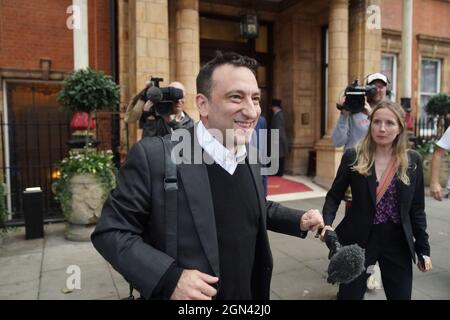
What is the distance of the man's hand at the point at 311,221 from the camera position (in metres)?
1.91

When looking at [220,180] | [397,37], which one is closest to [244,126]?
[220,180]

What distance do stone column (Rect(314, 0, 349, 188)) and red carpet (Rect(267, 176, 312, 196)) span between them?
0.62 meters

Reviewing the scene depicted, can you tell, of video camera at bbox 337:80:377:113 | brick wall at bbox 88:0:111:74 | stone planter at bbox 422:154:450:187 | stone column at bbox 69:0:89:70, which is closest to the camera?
video camera at bbox 337:80:377:113

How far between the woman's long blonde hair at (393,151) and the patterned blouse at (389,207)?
11cm

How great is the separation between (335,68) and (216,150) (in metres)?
8.14

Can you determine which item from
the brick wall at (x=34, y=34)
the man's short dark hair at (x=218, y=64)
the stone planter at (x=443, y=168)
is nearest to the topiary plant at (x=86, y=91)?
the brick wall at (x=34, y=34)

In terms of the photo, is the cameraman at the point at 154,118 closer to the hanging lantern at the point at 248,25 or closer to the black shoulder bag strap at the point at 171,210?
the black shoulder bag strap at the point at 171,210

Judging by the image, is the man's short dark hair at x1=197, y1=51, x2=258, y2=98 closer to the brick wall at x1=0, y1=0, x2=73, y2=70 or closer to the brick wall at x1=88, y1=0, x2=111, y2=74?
the brick wall at x1=88, y1=0, x2=111, y2=74

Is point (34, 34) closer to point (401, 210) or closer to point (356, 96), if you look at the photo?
point (356, 96)

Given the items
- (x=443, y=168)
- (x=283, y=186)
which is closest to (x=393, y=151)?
(x=283, y=186)

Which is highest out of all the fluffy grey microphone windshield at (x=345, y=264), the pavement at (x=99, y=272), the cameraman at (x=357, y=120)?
the cameraman at (x=357, y=120)

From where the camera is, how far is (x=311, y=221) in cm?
191

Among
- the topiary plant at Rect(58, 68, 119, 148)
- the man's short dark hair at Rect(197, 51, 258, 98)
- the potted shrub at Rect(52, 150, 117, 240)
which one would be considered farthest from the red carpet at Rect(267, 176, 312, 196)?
the man's short dark hair at Rect(197, 51, 258, 98)

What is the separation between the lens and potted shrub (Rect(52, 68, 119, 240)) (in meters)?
5.55
